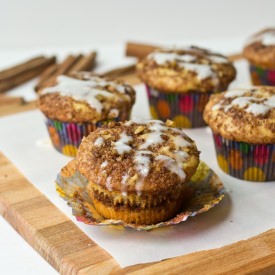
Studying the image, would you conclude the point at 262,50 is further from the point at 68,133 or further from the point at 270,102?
the point at 68,133

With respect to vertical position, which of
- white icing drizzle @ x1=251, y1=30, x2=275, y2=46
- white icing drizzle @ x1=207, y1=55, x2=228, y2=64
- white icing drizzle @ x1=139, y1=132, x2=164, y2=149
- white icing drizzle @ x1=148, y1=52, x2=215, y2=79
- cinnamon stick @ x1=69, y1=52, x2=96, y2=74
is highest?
white icing drizzle @ x1=139, y1=132, x2=164, y2=149

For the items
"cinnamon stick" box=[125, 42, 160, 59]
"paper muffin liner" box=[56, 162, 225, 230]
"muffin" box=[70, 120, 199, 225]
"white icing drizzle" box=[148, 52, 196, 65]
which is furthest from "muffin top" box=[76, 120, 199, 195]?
"cinnamon stick" box=[125, 42, 160, 59]

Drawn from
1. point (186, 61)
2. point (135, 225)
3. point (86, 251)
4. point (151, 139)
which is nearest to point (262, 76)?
point (186, 61)

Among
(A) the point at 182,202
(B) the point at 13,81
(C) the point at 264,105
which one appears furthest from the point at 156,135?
(B) the point at 13,81

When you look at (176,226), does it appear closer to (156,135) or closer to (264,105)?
(156,135)

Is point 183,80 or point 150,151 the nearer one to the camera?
point 150,151

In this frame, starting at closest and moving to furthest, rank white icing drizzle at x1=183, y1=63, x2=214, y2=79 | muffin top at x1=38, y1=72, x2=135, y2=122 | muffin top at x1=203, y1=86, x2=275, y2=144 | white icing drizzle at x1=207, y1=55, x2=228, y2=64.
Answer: muffin top at x1=203, y1=86, x2=275, y2=144, muffin top at x1=38, y1=72, x2=135, y2=122, white icing drizzle at x1=183, y1=63, x2=214, y2=79, white icing drizzle at x1=207, y1=55, x2=228, y2=64

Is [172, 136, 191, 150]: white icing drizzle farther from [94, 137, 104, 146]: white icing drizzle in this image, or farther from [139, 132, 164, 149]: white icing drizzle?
[94, 137, 104, 146]: white icing drizzle
